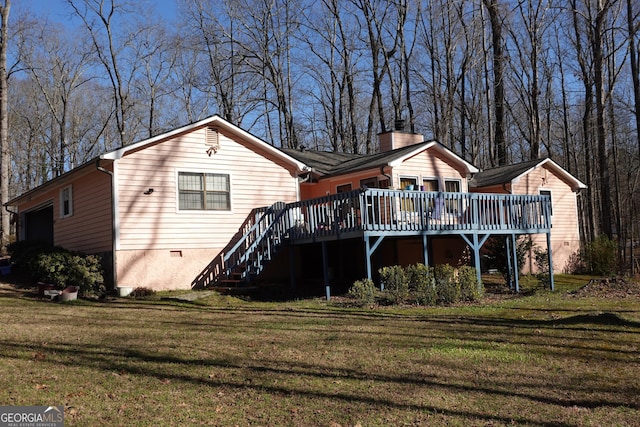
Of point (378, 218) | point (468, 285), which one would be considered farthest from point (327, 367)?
point (378, 218)

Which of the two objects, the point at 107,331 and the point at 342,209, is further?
the point at 342,209

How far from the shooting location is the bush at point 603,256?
21094 millimetres

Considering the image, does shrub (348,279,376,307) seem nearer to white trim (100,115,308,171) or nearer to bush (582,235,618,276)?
white trim (100,115,308,171)

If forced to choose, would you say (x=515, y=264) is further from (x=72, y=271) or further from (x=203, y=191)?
(x=72, y=271)

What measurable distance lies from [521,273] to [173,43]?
25668 mm

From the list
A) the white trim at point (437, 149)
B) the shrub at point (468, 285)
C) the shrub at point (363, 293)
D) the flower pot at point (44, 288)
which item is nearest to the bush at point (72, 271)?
the flower pot at point (44, 288)

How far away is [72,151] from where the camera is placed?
39219mm

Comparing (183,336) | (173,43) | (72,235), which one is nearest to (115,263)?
(72,235)

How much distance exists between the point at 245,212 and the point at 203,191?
140 centimetres

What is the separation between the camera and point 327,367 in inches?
259

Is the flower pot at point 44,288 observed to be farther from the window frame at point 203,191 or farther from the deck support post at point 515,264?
the deck support post at point 515,264

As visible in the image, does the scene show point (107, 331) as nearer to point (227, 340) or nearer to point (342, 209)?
point (227, 340)

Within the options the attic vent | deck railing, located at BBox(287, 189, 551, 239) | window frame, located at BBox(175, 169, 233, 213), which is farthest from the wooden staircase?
the attic vent

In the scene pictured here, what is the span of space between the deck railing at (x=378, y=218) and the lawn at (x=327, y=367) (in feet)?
11.6
